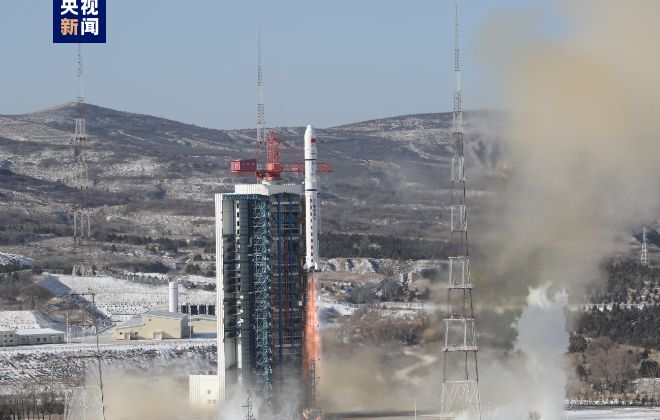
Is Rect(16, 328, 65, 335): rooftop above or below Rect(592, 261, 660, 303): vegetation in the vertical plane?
below

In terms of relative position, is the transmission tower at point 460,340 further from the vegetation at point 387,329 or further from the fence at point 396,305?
the fence at point 396,305

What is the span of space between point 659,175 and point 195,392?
3940cm

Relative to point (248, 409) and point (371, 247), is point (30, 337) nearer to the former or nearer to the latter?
point (248, 409)

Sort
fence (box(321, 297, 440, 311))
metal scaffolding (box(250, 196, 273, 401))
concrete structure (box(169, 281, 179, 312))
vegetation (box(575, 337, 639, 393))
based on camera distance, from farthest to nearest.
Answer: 1. concrete structure (box(169, 281, 179, 312))
2. fence (box(321, 297, 440, 311))
3. vegetation (box(575, 337, 639, 393))
4. metal scaffolding (box(250, 196, 273, 401))

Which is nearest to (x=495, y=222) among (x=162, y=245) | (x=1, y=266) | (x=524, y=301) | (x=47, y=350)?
(x=524, y=301)

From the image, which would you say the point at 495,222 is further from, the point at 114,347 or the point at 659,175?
the point at 114,347

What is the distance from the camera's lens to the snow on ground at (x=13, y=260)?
565 feet

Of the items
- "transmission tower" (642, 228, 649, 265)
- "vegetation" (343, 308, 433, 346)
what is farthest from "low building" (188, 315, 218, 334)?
"transmission tower" (642, 228, 649, 265)

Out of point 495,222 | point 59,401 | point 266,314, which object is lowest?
point 59,401

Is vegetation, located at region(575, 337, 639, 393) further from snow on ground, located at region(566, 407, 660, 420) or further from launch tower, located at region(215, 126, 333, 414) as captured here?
launch tower, located at region(215, 126, 333, 414)

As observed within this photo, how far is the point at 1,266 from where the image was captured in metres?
Answer: 164

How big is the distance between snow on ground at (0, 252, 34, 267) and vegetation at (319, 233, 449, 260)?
49.0 m

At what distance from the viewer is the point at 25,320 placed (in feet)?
406

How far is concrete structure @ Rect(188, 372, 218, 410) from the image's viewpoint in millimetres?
80938
